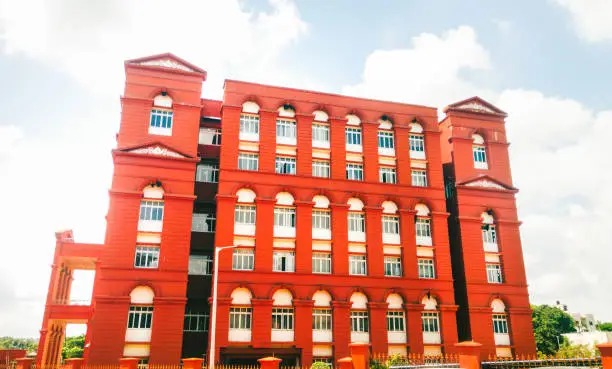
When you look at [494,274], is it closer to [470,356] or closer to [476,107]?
[476,107]

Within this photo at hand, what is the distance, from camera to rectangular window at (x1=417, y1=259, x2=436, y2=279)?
36.1 meters

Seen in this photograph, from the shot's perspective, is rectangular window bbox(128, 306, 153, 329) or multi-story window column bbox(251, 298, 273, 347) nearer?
rectangular window bbox(128, 306, 153, 329)

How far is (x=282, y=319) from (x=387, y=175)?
14032 mm

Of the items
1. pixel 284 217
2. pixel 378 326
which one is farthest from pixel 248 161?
pixel 378 326

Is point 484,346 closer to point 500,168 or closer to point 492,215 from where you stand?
point 492,215

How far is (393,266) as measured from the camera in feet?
117

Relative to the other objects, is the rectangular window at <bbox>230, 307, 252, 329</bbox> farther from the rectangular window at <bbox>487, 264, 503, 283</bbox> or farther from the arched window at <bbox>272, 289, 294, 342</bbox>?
the rectangular window at <bbox>487, 264, 503, 283</bbox>

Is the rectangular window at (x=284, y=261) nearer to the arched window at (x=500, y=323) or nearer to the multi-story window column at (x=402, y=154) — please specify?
the multi-story window column at (x=402, y=154)

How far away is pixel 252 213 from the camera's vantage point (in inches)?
1342

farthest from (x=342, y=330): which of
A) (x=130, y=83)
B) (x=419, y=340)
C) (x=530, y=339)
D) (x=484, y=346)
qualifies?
(x=130, y=83)

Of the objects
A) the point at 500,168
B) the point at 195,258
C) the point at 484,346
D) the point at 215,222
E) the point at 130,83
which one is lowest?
the point at 484,346

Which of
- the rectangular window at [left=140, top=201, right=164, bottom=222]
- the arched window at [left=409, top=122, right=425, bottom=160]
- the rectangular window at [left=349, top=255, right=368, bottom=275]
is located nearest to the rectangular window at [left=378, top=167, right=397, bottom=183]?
the arched window at [left=409, top=122, right=425, bottom=160]

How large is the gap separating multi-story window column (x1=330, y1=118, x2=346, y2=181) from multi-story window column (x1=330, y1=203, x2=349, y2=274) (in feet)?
8.37

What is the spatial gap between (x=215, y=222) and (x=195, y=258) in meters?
2.96
